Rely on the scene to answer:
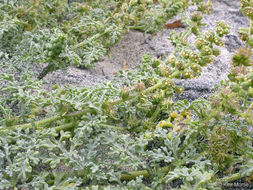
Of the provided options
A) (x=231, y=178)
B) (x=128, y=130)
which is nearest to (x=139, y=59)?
(x=128, y=130)

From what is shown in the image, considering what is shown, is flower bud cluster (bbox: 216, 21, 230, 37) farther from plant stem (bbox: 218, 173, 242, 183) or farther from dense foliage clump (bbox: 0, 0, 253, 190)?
plant stem (bbox: 218, 173, 242, 183)

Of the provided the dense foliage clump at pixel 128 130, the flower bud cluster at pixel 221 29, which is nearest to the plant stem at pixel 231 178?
the dense foliage clump at pixel 128 130

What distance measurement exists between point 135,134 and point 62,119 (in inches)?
20.9

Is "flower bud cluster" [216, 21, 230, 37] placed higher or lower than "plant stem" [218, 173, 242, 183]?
higher

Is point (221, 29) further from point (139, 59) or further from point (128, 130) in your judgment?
point (139, 59)

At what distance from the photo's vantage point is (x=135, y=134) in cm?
234

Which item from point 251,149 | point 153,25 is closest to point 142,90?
point 251,149

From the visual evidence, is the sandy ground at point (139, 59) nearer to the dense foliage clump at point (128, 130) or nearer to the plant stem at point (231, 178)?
the dense foliage clump at point (128, 130)

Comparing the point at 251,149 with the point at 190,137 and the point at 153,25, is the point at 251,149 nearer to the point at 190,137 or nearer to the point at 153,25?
the point at 190,137

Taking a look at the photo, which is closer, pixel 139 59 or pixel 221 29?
pixel 221 29

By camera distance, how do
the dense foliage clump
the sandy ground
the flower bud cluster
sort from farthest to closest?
1. the sandy ground
2. the flower bud cluster
3. the dense foliage clump

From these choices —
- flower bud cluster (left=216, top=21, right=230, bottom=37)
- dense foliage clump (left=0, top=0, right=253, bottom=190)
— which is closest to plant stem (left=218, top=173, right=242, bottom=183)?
dense foliage clump (left=0, top=0, right=253, bottom=190)

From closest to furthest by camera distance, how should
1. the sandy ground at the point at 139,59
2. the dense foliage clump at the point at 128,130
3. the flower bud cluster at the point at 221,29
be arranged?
the dense foliage clump at the point at 128,130 < the flower bud cluster at the point at 221,29 < the sandy ground at the point at 139,59

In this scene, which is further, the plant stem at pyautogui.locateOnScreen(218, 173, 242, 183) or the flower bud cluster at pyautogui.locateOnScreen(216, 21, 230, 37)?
the flower bud cluster at pyautogui.locateOnScreen(216, 21, 230, 37)
